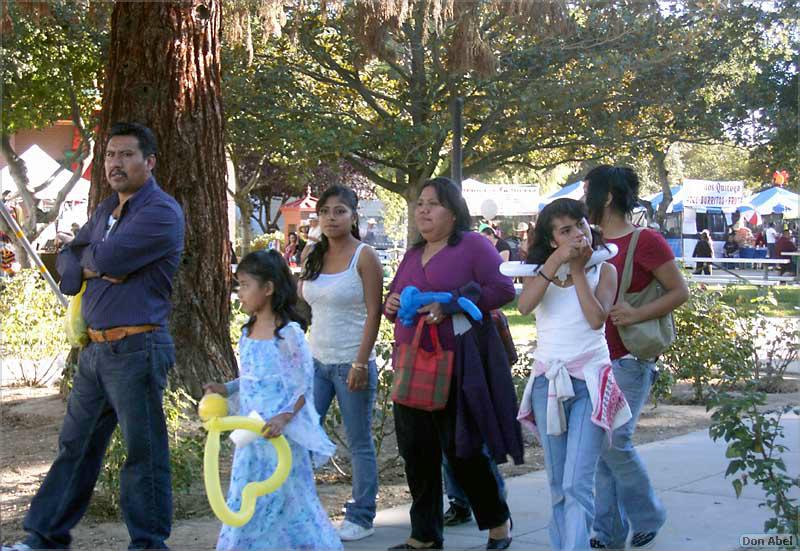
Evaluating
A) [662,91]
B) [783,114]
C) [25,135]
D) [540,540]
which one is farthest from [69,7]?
[25,135]

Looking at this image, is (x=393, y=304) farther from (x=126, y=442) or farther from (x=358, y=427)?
(x=126, y=442)

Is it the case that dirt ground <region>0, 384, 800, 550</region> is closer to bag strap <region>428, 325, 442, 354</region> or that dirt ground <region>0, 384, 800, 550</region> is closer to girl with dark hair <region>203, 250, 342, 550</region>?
girl with dark hair <region>203, 250, 342, 550</region>

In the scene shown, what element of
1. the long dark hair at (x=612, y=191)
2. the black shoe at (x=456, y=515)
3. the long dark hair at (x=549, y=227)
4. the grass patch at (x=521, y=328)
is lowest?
the grass patch at (x=521, y=328)

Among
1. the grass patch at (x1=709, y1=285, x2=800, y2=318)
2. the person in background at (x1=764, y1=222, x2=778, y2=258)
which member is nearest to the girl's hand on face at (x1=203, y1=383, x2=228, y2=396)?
the grass patch at (x1=709, y1=285, x2=800, y2=318)

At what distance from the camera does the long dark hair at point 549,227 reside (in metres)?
4.32

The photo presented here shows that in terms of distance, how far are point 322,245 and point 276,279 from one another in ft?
3.08

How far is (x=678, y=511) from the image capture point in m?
5.73

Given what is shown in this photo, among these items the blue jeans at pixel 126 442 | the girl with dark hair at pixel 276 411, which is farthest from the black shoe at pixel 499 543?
the blue jeans at pixel 126 442

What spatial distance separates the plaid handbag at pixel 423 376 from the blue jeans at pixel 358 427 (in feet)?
1.65

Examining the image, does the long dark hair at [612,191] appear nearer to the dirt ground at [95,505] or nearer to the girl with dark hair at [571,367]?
the girl with dark hair at [571,367]

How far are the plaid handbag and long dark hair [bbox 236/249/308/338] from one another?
540 mm

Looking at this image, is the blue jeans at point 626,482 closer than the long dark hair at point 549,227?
No

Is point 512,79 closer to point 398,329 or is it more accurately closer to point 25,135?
point 398,329

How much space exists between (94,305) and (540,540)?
2399mm
